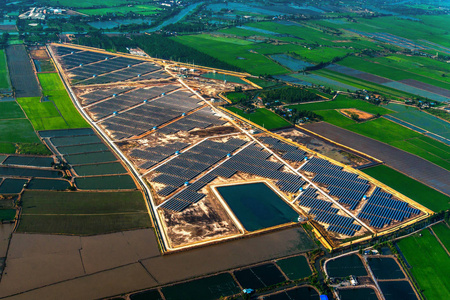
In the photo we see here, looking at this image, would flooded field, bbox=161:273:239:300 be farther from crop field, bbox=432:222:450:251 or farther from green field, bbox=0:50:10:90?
green field, bbox=0:50:10:90

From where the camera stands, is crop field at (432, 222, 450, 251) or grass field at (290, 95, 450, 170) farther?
grass field at (290, 95, 450, 170)

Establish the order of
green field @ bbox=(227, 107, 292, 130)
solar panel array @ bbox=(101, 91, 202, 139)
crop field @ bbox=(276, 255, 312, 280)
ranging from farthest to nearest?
1. green field @ bbox=(227, 107, 292, 130)
2. solar panel array @ bbox=(101, 91, 202, 139)
3. crop field @ bbox=(276, 255, 312, 280)

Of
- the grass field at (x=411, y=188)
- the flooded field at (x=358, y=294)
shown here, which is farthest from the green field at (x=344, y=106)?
the flooded field at (x=358, y=294)

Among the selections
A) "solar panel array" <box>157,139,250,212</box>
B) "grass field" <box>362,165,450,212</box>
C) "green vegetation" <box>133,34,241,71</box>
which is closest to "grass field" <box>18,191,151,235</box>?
"solar panel array" <box>157,139,250,212</box>

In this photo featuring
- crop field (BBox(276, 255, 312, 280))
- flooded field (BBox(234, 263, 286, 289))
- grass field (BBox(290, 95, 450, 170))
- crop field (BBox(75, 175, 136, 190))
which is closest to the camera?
flooded field (BBox(234, 263, 286, 289))

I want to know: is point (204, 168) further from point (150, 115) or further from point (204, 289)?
point (150, 115)

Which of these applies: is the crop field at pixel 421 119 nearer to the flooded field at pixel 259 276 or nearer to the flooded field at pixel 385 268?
the flooded field at pixel 385 268

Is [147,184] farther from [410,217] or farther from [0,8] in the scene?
[0,8]
